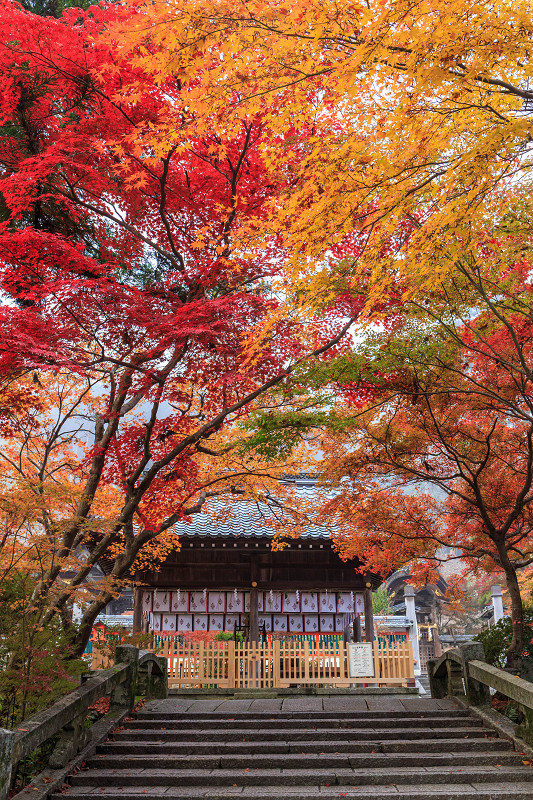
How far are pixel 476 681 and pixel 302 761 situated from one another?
3.33m

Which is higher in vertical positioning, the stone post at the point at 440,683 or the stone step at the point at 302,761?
the stone post at the point at 440,683

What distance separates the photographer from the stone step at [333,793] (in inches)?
239

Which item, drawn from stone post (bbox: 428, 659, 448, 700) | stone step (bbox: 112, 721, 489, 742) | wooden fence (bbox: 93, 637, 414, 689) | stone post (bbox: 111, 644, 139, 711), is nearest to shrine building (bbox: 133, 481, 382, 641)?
wooden fence (bbox: 93, 637, 414, 689)

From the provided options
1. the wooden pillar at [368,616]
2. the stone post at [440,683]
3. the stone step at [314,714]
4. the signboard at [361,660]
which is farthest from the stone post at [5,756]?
the wooden pillar at [368,616]

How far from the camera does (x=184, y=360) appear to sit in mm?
10102

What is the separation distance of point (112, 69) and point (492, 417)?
858 centimetres

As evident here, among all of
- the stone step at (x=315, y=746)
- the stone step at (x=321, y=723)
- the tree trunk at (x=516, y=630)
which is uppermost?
the tree trunk at (x=516, y=630)

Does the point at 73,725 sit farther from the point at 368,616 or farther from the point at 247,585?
the point at 368,616

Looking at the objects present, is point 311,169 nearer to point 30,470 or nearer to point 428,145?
point 428,145

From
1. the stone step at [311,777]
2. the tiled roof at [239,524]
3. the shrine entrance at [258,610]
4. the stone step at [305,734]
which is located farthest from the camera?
the tiled roof at [239,524]

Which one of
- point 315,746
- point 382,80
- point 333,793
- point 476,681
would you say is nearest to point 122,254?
point 382,80

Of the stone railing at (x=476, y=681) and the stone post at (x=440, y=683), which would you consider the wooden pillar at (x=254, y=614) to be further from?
the stone post at (x=440, y=683)

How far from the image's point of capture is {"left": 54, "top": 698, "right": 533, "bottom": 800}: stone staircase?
20.8 ft

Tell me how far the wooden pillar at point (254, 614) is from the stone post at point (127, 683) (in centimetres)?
816
